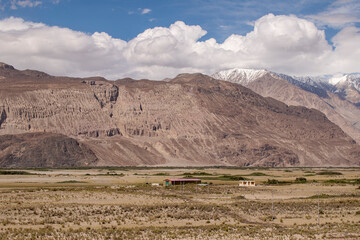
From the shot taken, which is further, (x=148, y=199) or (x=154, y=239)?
(x=148, y=199)

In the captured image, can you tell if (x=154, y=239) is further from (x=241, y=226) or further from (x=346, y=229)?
(x=346, y=229)

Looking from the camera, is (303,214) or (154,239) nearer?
(154,239)

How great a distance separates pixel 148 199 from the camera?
60.4 metres

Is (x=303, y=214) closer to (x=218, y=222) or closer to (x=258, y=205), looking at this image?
(x=258, y=205)

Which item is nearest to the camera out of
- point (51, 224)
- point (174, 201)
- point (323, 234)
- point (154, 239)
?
point (154, 239)

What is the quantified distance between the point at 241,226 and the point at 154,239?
8657 mm

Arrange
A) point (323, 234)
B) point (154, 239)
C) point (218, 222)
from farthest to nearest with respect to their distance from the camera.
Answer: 1. point (218, 222)
2. point (323, 234)
3. point (154, 239)

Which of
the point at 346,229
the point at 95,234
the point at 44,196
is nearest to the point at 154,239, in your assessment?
the point at 95,234

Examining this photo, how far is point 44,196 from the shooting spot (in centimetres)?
6125

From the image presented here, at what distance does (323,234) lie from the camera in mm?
36250

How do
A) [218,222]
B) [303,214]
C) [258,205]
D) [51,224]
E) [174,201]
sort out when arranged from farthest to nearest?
[174,201] < [258,205] < [303,214] < [218,222] < [51,224]

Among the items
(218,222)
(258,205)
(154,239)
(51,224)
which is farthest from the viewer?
(258,205)

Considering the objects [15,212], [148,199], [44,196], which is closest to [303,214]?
[148,199]

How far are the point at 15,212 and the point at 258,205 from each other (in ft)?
77.3
